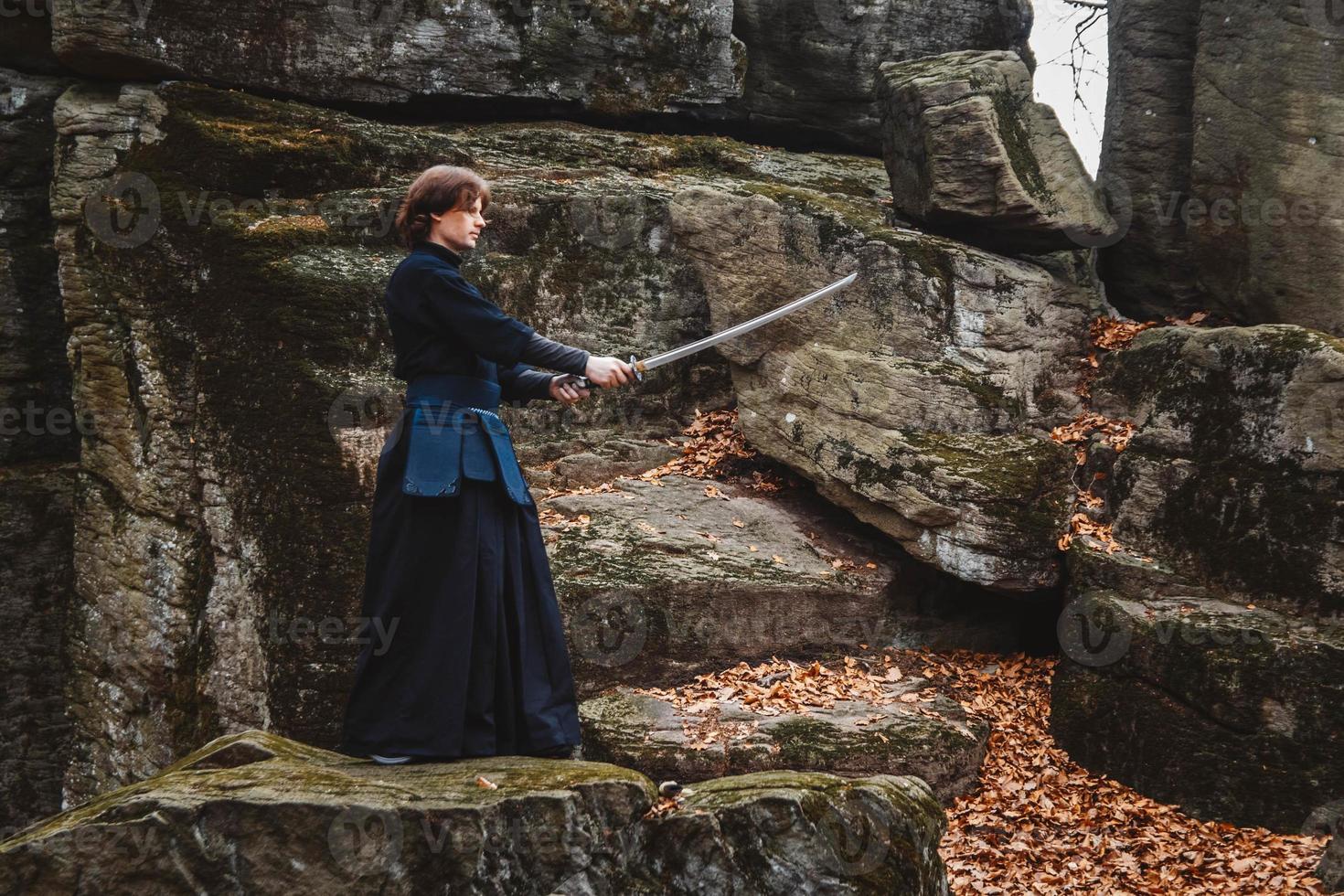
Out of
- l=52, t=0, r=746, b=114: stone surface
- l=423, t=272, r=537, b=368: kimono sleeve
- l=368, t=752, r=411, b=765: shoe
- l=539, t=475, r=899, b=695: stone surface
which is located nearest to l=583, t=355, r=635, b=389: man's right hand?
l=423, t=272, r=537, b=368: kimono sleeve

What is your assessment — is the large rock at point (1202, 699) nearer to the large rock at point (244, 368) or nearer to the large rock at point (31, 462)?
the large rock at point (244, 368)

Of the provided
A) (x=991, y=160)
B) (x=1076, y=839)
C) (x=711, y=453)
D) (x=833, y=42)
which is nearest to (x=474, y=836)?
(x=1076, y=839)

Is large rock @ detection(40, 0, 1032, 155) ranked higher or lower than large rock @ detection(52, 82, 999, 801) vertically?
higher

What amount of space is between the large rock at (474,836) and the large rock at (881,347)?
13.0 feet

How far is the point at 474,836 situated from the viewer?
388 cm

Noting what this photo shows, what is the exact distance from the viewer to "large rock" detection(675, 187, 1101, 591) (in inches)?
319

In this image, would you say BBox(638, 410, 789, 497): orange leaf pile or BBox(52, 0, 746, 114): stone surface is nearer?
BBox(52, 0, 746, 114): stone surface

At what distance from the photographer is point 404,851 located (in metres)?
3.84

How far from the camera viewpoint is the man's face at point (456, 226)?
473 cm

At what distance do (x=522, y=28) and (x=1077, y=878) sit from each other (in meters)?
8.21

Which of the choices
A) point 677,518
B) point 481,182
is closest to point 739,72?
point 677,518

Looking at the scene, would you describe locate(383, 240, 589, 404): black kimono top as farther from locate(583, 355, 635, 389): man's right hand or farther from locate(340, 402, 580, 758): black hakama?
locate(340, 402, 580, 758): black hakama

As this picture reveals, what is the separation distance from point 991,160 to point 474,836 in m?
6.86

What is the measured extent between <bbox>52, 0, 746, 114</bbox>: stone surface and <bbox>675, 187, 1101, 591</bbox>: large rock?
2.39m
